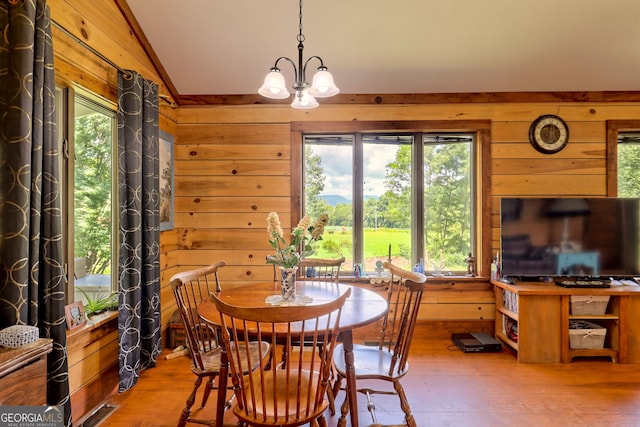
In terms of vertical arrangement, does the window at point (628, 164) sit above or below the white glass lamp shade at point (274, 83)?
below

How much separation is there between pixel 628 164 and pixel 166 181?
454cm

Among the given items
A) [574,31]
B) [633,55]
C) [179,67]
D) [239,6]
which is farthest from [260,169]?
[633,55]

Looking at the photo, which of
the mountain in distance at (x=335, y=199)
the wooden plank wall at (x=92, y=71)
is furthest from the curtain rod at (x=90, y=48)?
the mountain in distance at (x=335, y=199)

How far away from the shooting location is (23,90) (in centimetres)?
150

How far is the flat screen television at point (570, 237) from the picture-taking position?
2.97 metres

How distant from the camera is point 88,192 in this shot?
89.0 inches

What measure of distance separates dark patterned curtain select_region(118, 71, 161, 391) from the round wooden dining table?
0.73m

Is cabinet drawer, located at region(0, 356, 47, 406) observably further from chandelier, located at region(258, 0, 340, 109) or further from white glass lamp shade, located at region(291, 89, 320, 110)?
white glass lamp shade, located at region(291, 89, 320, 110)

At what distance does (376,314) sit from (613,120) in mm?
3271

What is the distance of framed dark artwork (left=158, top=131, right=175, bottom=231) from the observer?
9.82 ft

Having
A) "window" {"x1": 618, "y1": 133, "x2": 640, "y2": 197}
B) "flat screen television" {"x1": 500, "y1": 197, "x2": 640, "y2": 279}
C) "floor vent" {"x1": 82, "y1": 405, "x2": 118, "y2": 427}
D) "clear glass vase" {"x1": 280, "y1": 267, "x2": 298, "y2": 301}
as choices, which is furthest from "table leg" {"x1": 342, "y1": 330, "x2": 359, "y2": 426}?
"window" {"x1": 618, "y1": 133, "x2": 640, "y2": 197}

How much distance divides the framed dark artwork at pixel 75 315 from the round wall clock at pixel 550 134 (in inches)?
155

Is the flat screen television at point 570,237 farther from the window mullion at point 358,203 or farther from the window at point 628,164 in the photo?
the window mullion at point 358,203

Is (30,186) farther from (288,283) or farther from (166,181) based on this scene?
(166,181)
